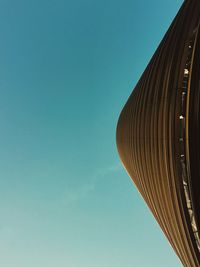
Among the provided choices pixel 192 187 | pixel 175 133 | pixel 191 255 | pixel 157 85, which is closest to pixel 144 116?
pixel 157 85

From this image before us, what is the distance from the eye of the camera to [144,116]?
18.7 metres

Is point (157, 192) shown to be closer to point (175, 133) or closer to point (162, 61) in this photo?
point (175, 133)

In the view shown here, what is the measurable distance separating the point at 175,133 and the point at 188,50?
380cm

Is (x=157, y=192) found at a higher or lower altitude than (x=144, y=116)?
lower

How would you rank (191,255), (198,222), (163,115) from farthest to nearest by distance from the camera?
(191,255), (163,115), (198,222)

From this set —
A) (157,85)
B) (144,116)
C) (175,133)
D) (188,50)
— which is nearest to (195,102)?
(175,133)

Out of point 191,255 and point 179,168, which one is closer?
point 179,168

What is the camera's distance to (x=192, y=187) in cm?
1203

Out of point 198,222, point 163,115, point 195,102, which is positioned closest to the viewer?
point 195,102

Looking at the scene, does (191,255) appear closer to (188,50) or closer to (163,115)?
(163,115)

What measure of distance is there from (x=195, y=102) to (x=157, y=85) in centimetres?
479

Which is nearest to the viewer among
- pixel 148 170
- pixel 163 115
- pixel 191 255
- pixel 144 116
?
pixel 163 115

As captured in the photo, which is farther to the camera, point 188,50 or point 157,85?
point 157,85

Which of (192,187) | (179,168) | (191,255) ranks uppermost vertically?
(179,168)
